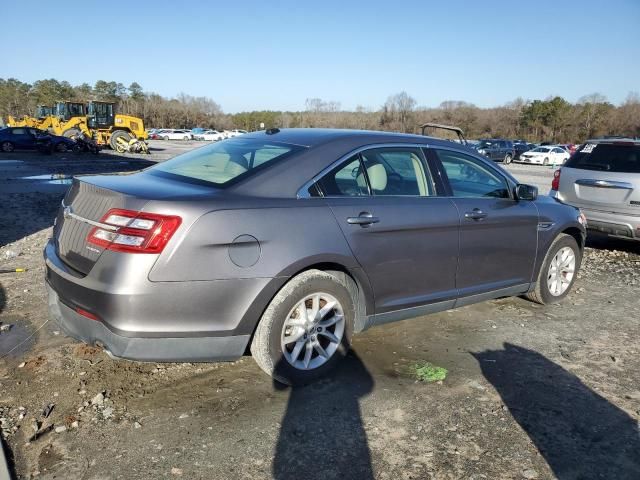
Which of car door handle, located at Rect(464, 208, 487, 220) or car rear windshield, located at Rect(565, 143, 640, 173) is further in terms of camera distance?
car rear windshield, located at Rect(565, 143, 640, 173)

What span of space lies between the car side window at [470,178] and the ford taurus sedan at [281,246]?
0.01 metres

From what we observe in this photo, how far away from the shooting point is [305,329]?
3.41 m

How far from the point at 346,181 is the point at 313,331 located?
41.5 inches

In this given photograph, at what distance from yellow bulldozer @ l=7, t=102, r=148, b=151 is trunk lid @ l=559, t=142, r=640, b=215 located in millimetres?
27368

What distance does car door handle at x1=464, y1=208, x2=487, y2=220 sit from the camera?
4160mm

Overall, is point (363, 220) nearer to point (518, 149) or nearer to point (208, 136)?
point (518, 149)

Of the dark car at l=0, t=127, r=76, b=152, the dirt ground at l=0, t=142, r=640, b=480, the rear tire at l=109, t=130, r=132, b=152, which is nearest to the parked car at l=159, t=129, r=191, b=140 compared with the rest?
the rear tire at l=109, t=130, r=132, b=152

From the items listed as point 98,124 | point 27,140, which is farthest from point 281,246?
point 98,124

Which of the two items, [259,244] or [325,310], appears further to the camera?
[325,310]

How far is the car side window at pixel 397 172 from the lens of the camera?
3797 millimetres

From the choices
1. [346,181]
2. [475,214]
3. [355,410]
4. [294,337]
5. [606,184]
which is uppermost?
[346,181]

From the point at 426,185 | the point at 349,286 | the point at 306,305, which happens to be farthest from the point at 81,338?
the point at 426,185

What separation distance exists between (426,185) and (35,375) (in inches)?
122

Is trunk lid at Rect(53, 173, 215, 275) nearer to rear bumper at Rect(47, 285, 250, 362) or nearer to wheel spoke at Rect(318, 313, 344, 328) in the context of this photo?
rear bumper at Rect(47, 285, 250, 362)
